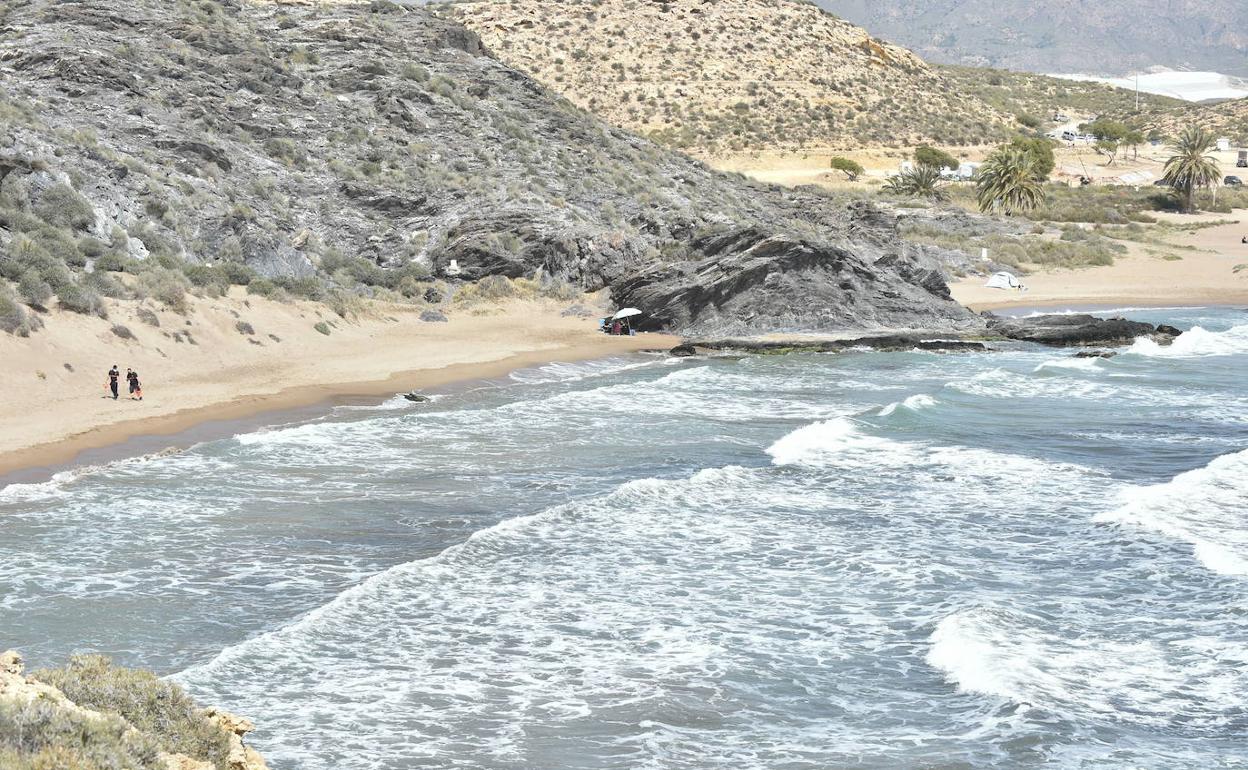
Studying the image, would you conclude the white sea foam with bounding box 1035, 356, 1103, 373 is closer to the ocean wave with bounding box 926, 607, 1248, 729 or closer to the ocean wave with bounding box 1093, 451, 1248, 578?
the ocean wave with bounding box 1093, 451, 1248, 578

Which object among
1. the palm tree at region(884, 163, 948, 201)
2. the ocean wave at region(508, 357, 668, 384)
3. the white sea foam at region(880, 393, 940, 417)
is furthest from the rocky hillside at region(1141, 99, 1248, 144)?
the white sea foam at region(880, 393, 940, 417)

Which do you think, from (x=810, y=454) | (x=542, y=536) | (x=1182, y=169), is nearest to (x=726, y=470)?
(x=810, y=454)

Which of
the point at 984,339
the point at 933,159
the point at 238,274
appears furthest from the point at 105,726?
the point at 933,159

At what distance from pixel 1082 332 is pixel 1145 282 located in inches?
857

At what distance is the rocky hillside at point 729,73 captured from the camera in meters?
99.3

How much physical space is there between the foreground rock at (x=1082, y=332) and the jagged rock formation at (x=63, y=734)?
120 feet

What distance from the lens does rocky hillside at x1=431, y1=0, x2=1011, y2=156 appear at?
99.3m

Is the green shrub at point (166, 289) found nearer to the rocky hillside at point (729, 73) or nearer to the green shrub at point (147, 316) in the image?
the green shrub at point (147, 316)

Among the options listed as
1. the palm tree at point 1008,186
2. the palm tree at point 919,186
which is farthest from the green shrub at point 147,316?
the palm tree at point 919,186

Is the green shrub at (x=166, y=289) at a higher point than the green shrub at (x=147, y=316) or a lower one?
higher

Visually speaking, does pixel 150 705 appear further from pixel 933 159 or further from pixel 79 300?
pixel 933 159

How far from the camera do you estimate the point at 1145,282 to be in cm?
5962

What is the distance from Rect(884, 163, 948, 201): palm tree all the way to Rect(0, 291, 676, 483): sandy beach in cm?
4535

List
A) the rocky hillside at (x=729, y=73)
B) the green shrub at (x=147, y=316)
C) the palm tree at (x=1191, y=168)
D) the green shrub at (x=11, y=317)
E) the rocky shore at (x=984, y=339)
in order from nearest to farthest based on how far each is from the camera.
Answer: the green shrub at (x=11, y=317), the green shrub at (x=147, y=316), the rocky shore at (x=984, y=339), the palm tree at (x=1191, y=168), the rocky hillside at (x=729, y=73)
